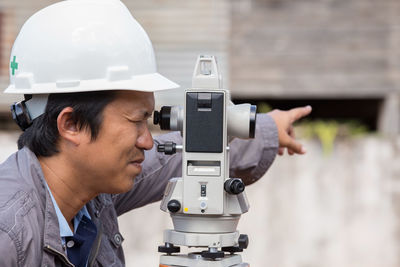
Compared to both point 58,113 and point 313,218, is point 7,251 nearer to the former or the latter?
point 58,113

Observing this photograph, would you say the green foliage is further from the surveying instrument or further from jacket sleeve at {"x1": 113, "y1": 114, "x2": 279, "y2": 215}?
the surveying instrument

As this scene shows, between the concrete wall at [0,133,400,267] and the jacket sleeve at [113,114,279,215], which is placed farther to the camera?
the concrete wall at [0,133,400,267]

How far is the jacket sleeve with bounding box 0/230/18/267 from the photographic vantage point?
195 centimetres

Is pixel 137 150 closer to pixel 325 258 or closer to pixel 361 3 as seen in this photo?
pixel 325 258

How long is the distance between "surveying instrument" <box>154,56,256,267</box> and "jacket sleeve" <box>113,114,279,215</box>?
0.64 m

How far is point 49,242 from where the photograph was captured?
2.13 metres

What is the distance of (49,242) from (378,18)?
25.3ft

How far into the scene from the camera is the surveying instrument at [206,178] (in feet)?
6.96

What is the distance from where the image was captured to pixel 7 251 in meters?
1.97

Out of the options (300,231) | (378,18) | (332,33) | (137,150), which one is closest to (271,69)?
(332,33)

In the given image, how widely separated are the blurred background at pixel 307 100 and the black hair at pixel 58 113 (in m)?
5.47

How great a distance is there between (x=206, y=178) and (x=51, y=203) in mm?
501

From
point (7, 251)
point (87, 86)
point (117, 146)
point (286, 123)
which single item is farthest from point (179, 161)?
point (7, 251)

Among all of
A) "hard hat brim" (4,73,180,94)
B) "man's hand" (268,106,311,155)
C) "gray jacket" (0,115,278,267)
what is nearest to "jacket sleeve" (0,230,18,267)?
"gray jacket" (0,115,278,267)
